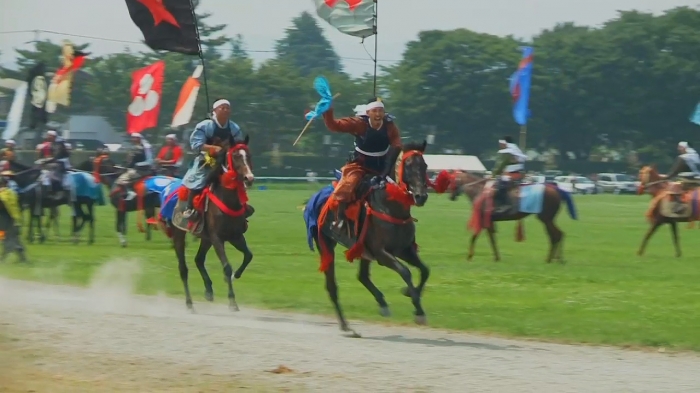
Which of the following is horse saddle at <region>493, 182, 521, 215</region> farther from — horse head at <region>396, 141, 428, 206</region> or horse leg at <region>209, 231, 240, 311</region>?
horse head at <region>396, 141, 428, 206</region>

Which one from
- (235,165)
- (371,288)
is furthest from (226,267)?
(371,288)

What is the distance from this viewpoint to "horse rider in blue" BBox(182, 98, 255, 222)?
16.7 m

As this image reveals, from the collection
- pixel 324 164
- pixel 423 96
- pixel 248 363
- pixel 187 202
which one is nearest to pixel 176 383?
pixel 248 363

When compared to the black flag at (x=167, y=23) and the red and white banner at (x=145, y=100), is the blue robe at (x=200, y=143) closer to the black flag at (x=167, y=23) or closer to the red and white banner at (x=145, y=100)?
the black flag at (x=167, y=23)

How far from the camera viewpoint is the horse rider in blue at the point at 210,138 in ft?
54.9

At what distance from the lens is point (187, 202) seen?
17.5 m

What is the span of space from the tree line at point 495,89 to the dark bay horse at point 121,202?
176 feet

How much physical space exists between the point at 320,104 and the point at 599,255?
14.9 meters

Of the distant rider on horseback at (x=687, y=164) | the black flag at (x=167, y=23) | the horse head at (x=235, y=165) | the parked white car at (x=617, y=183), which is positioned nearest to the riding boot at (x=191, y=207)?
the horse head at (x=235, y=165)

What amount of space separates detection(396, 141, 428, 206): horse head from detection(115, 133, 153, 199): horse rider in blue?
17450mm

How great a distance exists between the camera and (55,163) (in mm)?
30672

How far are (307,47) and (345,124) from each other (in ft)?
369

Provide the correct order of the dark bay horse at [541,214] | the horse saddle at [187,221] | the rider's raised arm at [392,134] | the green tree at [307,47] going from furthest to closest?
the green tree at [307,47] < the dark bay horse at [541,214] < the horse saddle at [187,221] < the rider's raised arm at [392,134]

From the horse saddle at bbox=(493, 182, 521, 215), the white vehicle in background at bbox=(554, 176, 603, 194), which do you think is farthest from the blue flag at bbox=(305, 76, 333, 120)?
the white vehicle in background at bbox=(554, 176, 603, 194)
